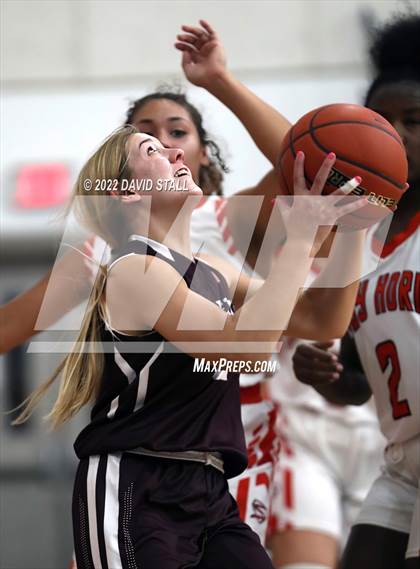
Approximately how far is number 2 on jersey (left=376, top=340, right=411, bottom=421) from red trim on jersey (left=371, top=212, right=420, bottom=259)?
0.87 ft

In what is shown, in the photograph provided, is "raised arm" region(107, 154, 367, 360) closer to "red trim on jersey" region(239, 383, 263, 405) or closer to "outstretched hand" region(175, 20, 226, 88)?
"outstretched hand" region(175, 20, 226, 88)

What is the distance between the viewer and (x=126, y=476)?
2.32m

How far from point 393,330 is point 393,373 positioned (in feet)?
0.39

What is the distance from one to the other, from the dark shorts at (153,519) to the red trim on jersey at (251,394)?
93cm

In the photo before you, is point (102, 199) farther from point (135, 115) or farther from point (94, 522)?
point (94, 522)

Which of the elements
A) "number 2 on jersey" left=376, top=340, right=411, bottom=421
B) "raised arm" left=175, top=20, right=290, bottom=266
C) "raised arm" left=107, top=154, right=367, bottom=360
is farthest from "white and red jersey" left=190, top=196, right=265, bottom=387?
"raised arm" left=107, top=154, right=367, bottom=360

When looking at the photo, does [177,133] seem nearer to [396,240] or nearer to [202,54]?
[202,54]

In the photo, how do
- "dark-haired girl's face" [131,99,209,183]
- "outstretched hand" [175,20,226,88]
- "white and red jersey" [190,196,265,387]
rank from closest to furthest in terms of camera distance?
"dark-haired girl's face" [131,99,209,183]
"outstretched hand" [175,20,226,88]
"white and red jersey" [190,196,265,387]

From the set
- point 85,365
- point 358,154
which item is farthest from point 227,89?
point 85,365

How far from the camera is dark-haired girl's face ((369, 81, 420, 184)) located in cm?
293

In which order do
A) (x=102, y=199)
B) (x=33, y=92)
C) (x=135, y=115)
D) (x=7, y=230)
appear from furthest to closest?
(x=7, y=230) → (x=33, y=92) → (x=135, y=115) → (x=102, y=199)

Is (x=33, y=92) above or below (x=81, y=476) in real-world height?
above

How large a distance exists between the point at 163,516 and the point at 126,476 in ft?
0.37

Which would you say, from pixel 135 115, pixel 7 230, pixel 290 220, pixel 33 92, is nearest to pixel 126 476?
pixel 290 220
